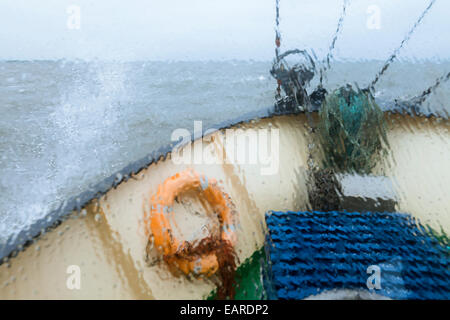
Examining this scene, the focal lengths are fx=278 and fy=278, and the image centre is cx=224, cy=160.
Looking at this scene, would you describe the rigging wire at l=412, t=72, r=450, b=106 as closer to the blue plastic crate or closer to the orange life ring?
the blue plastic crate

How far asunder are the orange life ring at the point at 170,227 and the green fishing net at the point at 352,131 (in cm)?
136

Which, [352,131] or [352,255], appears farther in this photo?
[352,131]

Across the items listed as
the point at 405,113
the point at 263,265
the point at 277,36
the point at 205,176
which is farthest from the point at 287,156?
the point at 277,36

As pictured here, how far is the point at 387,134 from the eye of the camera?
Result: 3.21 m

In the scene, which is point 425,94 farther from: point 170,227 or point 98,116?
point 98,116

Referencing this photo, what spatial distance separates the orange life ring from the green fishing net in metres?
1.36

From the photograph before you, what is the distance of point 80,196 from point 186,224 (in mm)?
978

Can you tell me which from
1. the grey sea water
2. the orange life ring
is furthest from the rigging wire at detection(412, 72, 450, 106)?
the orange life ring

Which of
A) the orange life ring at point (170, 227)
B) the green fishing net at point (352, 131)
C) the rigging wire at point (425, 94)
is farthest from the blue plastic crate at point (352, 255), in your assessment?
the rigging wire at point (425, 94)

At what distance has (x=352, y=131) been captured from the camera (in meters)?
2.95

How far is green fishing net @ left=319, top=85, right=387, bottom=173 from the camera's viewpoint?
2949 mm

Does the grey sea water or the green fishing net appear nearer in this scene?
the green fishing net

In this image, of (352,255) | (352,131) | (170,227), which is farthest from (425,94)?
(170,227)

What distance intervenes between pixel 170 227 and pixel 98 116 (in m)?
13.9
